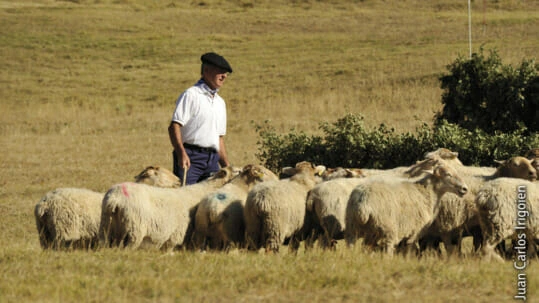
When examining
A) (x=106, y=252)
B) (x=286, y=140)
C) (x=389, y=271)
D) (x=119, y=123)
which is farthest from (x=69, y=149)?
(x=389, y=271)

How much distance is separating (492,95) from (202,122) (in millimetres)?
7707

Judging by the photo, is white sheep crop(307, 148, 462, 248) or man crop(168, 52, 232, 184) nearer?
white sheep crop(307, 148, 462, 248)

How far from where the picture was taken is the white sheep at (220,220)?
36.7 ft

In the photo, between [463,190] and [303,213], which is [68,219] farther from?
[463,190]

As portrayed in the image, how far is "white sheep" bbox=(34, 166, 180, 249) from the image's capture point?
1119 centimetres

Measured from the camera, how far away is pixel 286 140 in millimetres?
18312

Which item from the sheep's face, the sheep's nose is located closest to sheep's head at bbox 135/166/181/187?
the sheep's face

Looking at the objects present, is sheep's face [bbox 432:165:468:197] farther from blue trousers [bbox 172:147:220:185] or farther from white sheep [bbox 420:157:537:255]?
blue trousers [bbox 172:147:220:185]

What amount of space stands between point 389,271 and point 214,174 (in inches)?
169

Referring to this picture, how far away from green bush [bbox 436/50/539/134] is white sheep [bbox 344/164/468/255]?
6.72m

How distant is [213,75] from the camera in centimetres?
1245

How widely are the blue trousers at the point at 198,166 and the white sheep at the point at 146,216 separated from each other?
34.0 inches

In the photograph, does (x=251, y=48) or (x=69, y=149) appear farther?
(x=251, y=48)

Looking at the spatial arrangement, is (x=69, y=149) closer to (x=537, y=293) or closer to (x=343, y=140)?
(x=343, y=140)
